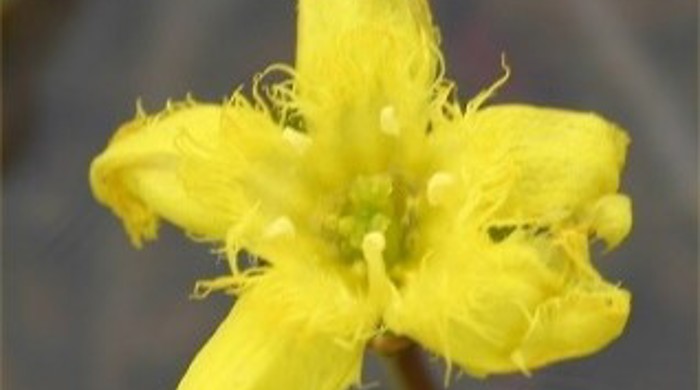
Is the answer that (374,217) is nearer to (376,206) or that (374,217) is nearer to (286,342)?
(376,206)

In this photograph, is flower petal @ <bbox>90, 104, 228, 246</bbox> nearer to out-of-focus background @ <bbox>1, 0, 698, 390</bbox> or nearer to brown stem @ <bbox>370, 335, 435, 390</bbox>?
brown stem @ <bbox>370, 335, 435, 390</bbox>

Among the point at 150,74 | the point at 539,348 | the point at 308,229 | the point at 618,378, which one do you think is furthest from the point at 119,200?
the point at 150,74

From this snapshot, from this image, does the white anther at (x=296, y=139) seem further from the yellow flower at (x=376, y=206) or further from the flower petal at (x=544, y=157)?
the flower petal at (x=544, y=157)

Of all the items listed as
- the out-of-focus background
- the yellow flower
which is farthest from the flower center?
the out-of-focus background

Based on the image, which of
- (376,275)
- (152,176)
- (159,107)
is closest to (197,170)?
(152,176)

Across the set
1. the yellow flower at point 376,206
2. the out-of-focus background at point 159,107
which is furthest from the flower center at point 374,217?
the out-of-focus background at point 159,107

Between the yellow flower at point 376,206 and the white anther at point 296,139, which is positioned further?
the white anther at point 296,139
